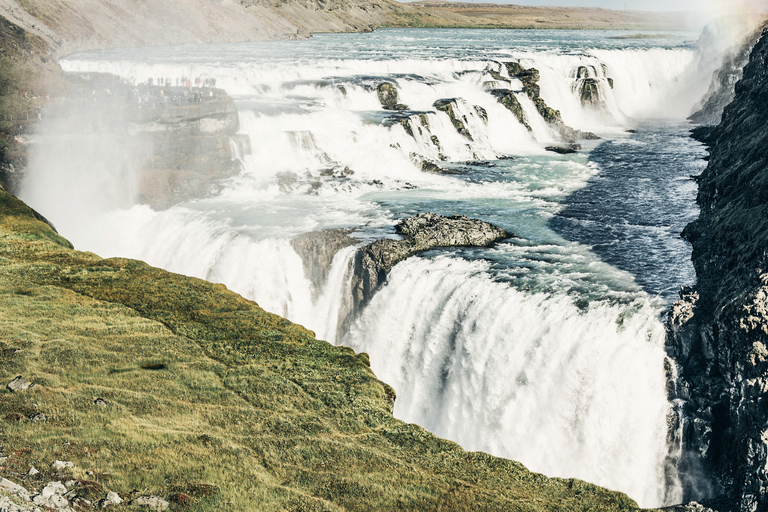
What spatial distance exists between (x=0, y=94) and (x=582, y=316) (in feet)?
174

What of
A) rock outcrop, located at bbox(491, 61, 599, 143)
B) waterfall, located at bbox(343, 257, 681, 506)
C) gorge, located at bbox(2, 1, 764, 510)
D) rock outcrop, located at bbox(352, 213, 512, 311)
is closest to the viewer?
gorge, located at bbox(2, 1, 764, 510)

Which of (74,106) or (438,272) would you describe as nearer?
(438,272)

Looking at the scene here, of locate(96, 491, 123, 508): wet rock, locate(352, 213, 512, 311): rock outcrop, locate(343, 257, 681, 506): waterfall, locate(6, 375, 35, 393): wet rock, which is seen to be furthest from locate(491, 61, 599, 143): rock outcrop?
locate(96, 491, 123, 508): wet rock

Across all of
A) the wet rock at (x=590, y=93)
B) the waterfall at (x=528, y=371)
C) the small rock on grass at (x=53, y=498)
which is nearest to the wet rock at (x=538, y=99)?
the wet rock at (x=590, y=93)

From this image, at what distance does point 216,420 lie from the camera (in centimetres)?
1919

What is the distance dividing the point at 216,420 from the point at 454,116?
52.1 meters

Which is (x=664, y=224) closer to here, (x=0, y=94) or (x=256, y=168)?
(x=256, y=168)

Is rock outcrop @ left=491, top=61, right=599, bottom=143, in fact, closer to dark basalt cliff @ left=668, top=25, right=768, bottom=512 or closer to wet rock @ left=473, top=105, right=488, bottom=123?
wet rock @ left=473, top=105, right=488, bottom=123

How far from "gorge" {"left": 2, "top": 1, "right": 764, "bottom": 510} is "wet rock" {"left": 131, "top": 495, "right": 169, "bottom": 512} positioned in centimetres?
356

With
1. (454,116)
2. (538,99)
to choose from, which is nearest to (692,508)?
(454,116)

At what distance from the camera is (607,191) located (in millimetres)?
49500

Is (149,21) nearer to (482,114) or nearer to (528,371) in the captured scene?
(482,114)

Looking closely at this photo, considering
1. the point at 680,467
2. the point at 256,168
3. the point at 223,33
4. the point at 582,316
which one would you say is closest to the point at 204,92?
the point at 256,168

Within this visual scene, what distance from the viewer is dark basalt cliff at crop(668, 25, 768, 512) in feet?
71.2
